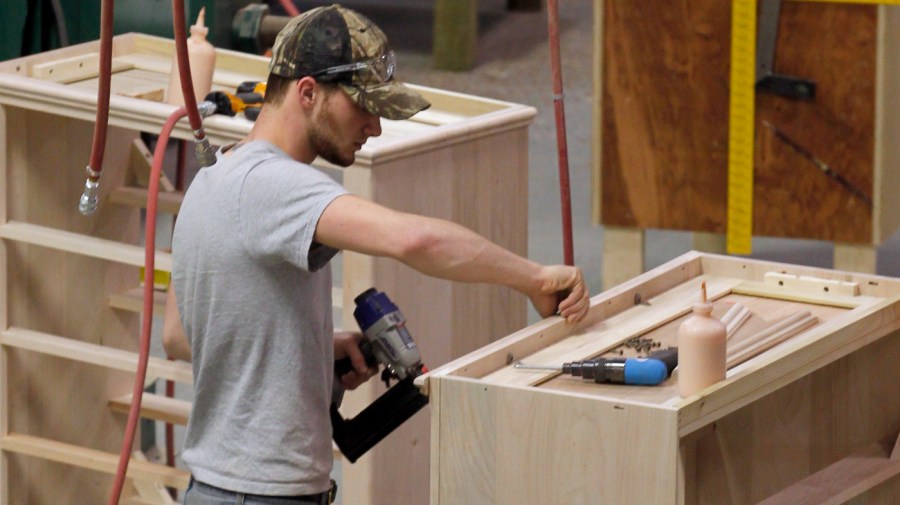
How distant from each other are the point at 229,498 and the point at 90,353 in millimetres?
1175

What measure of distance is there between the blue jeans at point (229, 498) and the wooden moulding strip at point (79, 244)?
95 cm

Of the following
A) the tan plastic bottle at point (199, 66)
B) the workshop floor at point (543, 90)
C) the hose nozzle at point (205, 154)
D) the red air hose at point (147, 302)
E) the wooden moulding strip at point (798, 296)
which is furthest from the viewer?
the workshop floor at point (543, 90)

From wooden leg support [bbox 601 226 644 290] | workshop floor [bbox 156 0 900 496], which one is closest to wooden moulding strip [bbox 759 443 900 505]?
wooden leg support [bbox 601 226 644 290]

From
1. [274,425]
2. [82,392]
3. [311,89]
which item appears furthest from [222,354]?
[82,392]

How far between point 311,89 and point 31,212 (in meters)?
1.48

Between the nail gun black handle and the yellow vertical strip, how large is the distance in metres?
2.28

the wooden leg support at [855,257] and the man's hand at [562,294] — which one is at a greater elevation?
the man's hand at [562,294]

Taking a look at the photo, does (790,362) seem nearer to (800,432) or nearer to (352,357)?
(800,432)

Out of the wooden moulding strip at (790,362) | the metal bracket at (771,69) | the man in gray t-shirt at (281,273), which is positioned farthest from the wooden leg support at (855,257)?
the man in gray t-shirt at (281,273)

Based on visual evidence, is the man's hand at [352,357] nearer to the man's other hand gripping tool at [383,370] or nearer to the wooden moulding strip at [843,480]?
the man's other hand gripping tool at [383,370]

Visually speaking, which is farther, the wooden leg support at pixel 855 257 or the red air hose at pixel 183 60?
the wooden leg support at pixel 855 257

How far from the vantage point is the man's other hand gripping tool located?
2.48 meters

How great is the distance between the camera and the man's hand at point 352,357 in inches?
101

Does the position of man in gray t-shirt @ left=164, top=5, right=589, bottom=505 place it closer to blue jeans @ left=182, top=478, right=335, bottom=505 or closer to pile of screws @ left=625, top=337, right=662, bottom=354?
blue jeans @ left=182, top=478, right=335, bottom=505
